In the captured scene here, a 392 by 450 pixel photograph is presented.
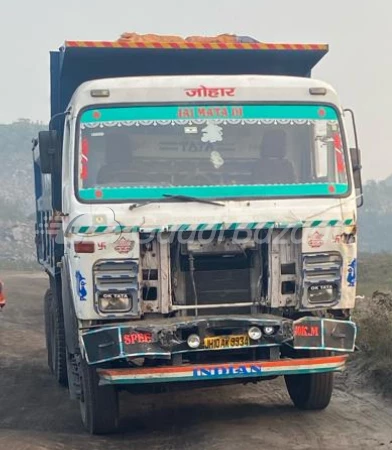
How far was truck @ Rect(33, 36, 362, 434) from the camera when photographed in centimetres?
693

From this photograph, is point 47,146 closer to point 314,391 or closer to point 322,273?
point 322,273

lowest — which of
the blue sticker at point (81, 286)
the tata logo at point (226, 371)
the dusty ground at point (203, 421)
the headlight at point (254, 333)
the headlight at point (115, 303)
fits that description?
the dusty ground at point (203, 421)

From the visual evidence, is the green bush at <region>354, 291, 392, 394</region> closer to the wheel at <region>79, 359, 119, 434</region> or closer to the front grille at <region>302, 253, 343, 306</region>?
the front grille at <region>302, 253, 343, 306</region>

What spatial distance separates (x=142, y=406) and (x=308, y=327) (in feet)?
7.63

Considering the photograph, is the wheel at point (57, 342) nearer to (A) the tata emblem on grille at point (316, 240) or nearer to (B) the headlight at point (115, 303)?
(B) the headlight at point (115, 303)

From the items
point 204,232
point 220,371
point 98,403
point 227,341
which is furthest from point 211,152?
point 98,403

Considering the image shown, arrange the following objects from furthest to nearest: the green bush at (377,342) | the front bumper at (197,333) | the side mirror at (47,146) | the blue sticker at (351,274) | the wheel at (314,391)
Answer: the green bush at (377,342) → the wheel at (314,391) → the side mirror at (47,146) → the blue sticker at (351,274) → the front bumper at (197,333)

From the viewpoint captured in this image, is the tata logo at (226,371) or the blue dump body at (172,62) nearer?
the tata logo at (226,371)

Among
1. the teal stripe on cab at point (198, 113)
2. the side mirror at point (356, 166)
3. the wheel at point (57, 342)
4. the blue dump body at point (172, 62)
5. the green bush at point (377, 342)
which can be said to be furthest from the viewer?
the wheel at point (57, 342)

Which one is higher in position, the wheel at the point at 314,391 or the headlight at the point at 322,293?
the headlight at the point at 322,293

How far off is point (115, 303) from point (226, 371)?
1014 mm

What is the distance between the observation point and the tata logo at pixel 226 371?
6891 millimetres

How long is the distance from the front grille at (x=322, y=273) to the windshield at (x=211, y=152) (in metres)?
0.54

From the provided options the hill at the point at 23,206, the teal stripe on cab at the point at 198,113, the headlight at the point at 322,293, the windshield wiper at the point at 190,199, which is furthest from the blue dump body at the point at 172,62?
the hill at the point at 23,206
